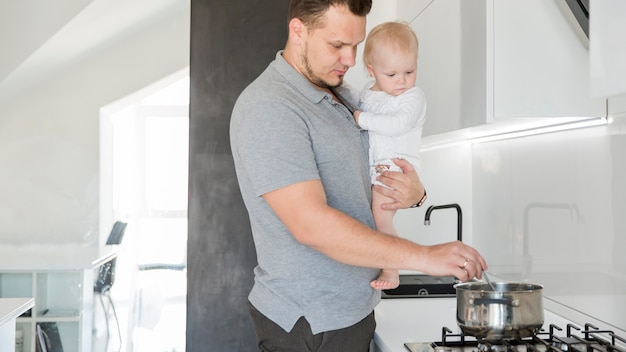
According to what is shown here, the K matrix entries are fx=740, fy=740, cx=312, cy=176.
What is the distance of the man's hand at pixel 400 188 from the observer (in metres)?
1.90

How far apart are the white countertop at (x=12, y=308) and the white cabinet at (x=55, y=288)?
575 mm

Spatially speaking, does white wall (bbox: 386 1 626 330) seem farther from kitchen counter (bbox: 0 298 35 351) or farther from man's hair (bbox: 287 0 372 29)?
kitchen counter (bbox: 0 298 35 351)

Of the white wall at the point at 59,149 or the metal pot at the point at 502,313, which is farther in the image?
the white wall at the point at 59,149

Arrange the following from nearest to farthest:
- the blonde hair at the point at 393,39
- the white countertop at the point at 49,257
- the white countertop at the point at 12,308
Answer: the blonde hair at the point at 393,39
the white countertop at the point at 12,308
the white countertop at the point at 49,257

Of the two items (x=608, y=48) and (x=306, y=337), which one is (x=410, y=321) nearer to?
(x=306, y=337)

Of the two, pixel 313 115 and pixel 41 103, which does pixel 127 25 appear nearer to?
pixel 41 103

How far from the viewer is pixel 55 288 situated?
3.07 meters

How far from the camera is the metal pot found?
152 centimetres

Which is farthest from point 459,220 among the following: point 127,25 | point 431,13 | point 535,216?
point 127,25

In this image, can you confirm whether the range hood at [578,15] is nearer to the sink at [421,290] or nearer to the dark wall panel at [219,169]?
the sink at [421,290]

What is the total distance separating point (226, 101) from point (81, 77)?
60 centimetres

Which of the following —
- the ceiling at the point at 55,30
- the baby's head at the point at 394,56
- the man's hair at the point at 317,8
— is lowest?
the baby's head at the point at 394,56

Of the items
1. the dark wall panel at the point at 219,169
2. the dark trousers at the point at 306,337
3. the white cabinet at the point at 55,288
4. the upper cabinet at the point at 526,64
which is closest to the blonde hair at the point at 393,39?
the upper cabinet at the point at 526,64

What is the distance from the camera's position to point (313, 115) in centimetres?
169
